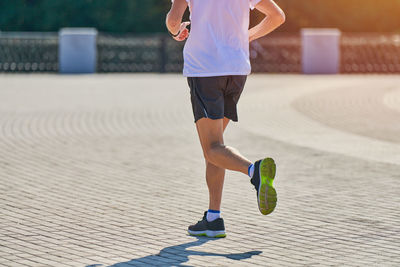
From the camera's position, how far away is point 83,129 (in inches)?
460

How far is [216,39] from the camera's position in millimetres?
5547

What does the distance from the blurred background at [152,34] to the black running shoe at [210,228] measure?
17.8 meters

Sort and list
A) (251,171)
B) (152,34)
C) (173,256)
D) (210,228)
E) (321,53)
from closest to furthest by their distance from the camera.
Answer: (173,256)
(251,171)
(210,228)
(321,53)
(152,34)

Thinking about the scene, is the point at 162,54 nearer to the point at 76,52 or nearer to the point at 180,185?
the point at 76,52

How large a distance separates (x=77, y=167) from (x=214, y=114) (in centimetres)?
343

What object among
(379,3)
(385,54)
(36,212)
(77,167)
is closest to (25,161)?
(77,167)

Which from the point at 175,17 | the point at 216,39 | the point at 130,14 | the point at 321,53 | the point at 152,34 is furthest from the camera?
the point at 130,14

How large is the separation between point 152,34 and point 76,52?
5.61 meters

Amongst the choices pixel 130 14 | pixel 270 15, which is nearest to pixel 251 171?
pixel 270 15

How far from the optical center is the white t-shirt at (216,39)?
18.1 feet

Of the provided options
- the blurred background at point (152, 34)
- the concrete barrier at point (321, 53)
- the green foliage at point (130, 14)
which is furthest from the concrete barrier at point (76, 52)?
the green foliage at point (130, 14)

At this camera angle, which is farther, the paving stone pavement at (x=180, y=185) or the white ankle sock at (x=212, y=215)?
the white ankle sock at (x=212, y=215)

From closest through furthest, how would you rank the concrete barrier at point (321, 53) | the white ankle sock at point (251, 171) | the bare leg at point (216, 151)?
the white ankle sock at point (251, 171), the bare leg at point (216, 151), the concrete barrier at point (321, 53)

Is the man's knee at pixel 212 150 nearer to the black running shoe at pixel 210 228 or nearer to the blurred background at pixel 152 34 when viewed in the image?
the black running shoe at pixel 210 228
